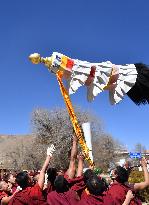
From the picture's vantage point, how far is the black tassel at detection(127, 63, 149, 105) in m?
8.21

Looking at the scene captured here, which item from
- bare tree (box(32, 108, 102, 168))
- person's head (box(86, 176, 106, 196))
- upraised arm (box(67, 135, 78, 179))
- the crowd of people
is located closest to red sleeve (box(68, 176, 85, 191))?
the crowd of people

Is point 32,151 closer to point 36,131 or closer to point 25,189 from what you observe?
point 36,131

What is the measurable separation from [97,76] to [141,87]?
796 millimetres

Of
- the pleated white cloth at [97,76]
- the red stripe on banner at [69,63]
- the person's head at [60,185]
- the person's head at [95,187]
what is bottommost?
the person's head at [95,187]

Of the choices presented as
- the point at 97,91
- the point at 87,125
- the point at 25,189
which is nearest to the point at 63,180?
the point at 25,189

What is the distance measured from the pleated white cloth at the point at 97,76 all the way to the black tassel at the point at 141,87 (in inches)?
4.6

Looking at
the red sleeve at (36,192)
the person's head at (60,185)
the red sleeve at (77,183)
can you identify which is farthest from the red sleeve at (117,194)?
the red sleeve at (36,192)

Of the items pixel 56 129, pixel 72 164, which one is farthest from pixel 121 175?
pixel 56 129

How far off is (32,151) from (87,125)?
168ft

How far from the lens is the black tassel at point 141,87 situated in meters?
8.21

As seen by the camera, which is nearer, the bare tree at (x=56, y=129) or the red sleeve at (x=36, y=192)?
the red sleeve at (x=36, y=192)

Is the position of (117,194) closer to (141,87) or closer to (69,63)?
(141,87)

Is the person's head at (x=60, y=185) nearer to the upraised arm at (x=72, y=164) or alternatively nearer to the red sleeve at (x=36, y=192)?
the red sleeve at (x=36, y=192)

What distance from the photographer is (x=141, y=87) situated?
27.0 ft
